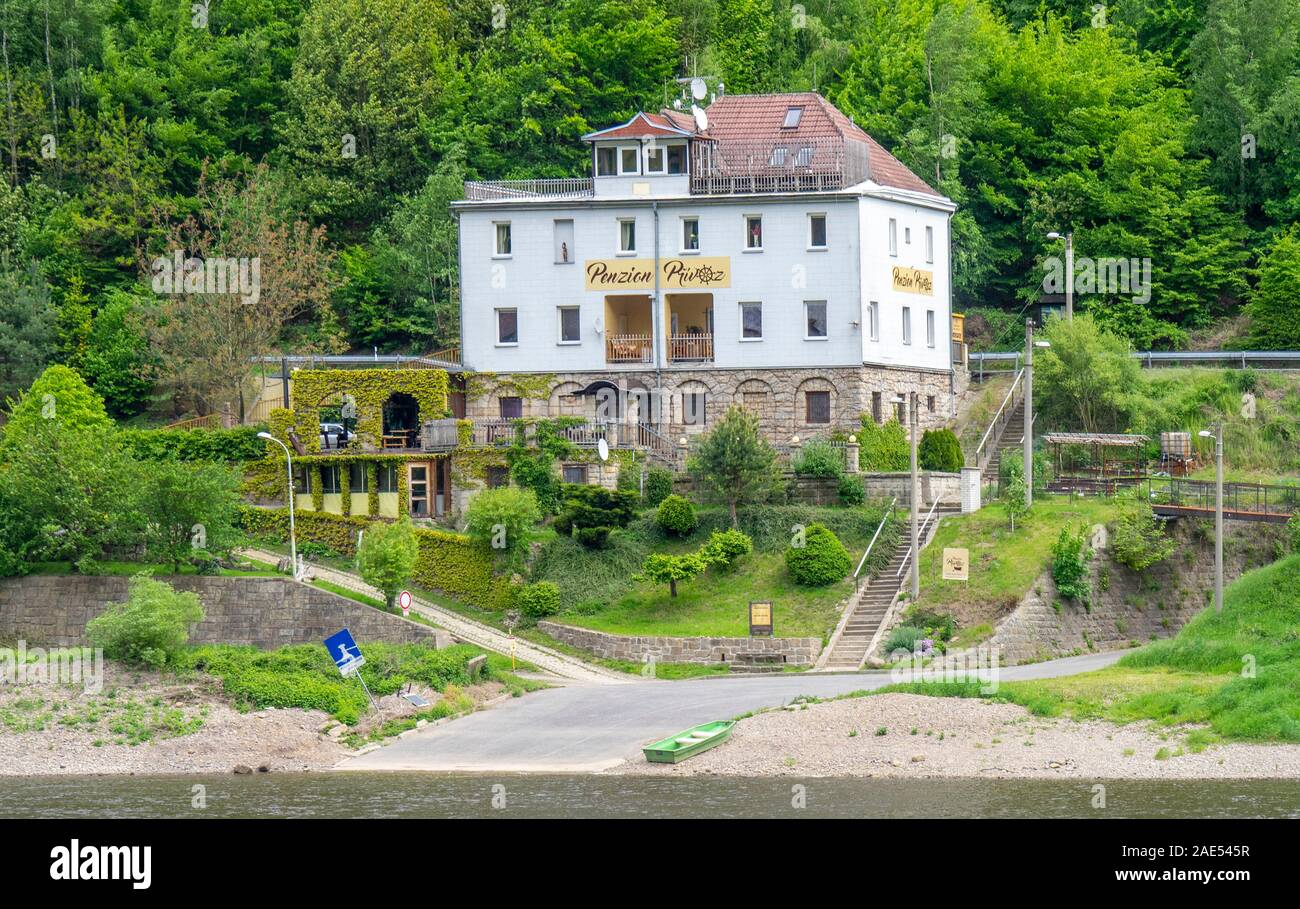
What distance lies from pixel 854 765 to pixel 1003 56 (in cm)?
4956

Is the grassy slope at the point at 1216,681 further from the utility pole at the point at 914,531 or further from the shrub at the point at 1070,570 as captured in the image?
the utility pole at the point at 914,531

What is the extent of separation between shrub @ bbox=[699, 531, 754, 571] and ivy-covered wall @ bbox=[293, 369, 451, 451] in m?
13.1

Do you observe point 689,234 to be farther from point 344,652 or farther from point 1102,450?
point 344,652

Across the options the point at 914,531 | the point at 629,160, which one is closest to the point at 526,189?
the point at 629,160

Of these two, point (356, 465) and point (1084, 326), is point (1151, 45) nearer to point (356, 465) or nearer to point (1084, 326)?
point (1084, 326)

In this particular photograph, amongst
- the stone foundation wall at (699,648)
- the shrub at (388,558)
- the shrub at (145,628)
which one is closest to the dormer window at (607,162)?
the shrub at (388,558)

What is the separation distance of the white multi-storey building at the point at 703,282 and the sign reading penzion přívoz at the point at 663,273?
0.05 metres

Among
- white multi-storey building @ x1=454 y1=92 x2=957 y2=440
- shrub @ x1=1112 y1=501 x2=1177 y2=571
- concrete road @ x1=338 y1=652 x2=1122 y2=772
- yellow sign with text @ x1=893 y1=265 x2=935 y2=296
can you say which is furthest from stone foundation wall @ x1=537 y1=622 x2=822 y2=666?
yellow sign with text @ x1=893 y1=265 x2=935 y2=296

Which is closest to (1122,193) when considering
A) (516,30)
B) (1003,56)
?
(1003,56)

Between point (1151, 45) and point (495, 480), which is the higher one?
point (1151, 45)

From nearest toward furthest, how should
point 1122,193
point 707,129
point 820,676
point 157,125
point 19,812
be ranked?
point 19,812, point 820,676, point 707,129, point 1122,193, point 157,125

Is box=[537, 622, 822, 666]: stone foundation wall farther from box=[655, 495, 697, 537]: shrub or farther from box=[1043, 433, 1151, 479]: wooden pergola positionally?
box=[1043, 433, 1151, 479]: wooden pergola

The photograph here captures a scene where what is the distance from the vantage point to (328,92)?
96.0 metres

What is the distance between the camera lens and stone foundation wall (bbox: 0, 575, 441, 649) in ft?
219
